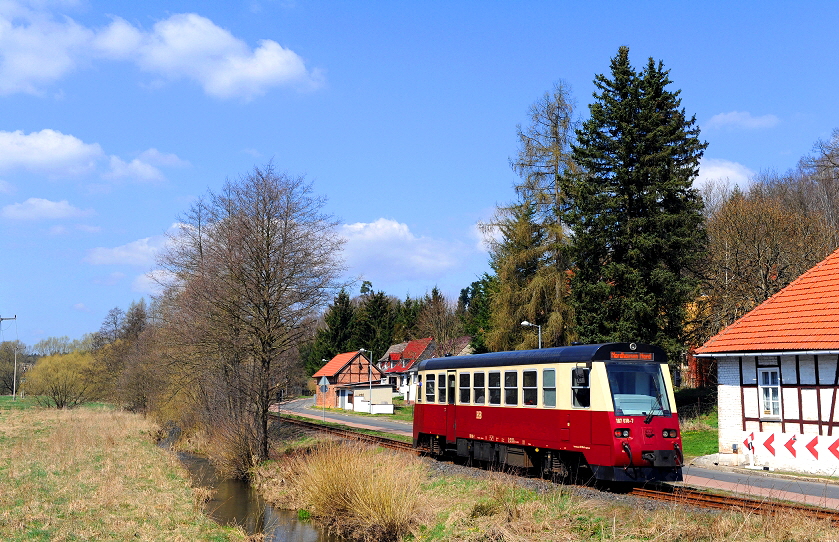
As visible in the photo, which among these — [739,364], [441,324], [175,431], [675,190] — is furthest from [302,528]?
[441,324]

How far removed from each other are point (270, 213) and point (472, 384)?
1038 cm

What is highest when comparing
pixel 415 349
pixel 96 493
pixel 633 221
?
pixel 633 221

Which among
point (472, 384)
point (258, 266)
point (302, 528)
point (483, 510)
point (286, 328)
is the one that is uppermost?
point (258, 266)

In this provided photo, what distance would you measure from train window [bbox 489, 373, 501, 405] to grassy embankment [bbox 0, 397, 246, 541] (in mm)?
7231

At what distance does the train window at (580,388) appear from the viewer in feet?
51.8

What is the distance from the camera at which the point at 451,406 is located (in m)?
21.7

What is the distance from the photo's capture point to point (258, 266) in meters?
26.6

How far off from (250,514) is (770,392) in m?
14.8

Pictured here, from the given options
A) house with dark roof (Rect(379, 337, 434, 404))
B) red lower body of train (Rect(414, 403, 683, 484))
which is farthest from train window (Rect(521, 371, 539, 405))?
house with dark roof (Rect(379, 337, 434, 404))

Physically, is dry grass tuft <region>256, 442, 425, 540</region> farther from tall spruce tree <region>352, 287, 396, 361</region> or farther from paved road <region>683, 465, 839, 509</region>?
tall spruce tree <region>352, 287, 396, 361</region>

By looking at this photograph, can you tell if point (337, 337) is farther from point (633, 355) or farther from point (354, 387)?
point (633, 355)

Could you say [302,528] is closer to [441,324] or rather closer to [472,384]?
[472,384]

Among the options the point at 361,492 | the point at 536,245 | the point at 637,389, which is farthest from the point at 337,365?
the point at 361,492

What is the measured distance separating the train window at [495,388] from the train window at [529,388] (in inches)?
47.1
